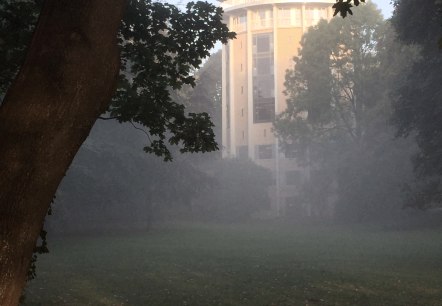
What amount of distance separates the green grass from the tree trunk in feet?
32.3

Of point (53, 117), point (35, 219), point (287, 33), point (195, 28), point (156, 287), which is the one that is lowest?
point (156, 287)

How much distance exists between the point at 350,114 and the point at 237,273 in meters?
39.7

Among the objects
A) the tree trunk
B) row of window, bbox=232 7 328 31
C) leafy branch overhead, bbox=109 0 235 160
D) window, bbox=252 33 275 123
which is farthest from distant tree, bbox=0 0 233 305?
row of window, bbox=232 7 328 31

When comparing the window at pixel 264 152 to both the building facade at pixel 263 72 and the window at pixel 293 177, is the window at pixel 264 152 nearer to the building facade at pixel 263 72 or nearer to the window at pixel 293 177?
the building facade at pixel 263 72

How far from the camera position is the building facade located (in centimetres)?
7444

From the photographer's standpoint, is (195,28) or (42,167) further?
(195,28)

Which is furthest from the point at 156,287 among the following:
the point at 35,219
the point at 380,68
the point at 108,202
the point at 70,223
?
the point at 380,68

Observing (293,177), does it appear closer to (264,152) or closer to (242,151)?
(264,152)

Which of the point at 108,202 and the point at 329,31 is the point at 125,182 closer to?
the point at 108,202

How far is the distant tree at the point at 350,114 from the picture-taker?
46.4 meters

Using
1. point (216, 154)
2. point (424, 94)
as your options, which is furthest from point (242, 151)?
point (424, 94)

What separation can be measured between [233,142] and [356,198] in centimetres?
3123

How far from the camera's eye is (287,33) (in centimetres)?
7631

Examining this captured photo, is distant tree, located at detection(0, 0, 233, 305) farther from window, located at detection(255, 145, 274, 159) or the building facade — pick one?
window, located at detection(255, 145, 274, 159)
